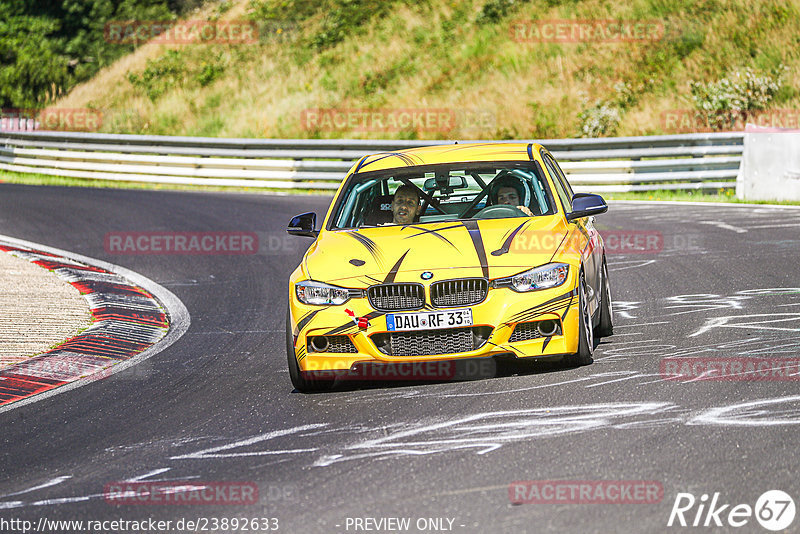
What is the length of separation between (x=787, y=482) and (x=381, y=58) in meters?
31.9

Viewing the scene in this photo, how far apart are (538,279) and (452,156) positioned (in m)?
2.16

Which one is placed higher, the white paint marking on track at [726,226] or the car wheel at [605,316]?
the car wheel at [605,316]

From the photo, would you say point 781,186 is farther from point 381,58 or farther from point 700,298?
point 381,58

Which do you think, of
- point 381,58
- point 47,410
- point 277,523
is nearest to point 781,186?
point 47,410

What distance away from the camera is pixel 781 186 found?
18.4 meters

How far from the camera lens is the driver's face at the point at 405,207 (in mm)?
8773

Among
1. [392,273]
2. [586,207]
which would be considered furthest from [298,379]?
[586,207]

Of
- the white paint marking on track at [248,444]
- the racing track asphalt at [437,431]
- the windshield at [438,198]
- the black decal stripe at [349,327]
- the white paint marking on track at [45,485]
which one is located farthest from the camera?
the windshield at [438,198]

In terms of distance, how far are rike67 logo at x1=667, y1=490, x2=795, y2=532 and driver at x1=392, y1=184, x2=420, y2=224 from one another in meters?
4.29

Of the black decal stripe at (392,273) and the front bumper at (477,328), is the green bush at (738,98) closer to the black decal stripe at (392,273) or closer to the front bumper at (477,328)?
the front bumper at (477,328)

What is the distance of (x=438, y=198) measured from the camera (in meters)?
9.25

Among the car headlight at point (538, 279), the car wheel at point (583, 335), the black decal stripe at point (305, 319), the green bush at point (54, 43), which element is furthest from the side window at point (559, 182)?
the green bush at point (54, 43)

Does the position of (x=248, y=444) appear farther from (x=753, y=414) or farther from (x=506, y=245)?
(x=753, y=414)

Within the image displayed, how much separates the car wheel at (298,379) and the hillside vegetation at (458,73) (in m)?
19.6
